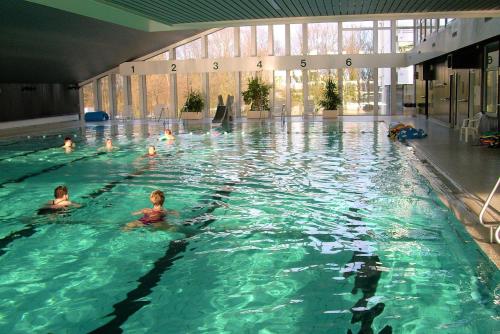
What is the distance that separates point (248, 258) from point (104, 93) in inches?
1177

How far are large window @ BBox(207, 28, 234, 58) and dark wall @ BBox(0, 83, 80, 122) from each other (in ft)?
27.0

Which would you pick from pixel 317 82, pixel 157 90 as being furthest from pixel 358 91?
pixel 157 90

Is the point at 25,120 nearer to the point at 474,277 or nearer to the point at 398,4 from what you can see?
the point at 398,4

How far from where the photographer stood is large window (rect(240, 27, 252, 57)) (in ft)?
104

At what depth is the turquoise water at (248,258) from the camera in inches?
163

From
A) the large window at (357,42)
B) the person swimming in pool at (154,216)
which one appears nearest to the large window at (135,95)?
the large window at (357,42)

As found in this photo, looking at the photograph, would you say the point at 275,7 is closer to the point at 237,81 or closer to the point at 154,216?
the point at 154,216

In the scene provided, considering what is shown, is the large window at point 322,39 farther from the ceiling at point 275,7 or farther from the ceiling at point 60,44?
the ceiling at point 275,7

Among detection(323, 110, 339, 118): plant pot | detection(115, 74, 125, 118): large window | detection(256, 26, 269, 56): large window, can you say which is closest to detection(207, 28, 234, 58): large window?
detection(256, 26, 269, 56): large window

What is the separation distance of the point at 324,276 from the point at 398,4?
23.7ft

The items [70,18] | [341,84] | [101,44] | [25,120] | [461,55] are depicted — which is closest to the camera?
[461,55]

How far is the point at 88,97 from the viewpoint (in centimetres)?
3403

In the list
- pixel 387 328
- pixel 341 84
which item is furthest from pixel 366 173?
pixel 341 84

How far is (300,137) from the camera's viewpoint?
17312 millimetres
